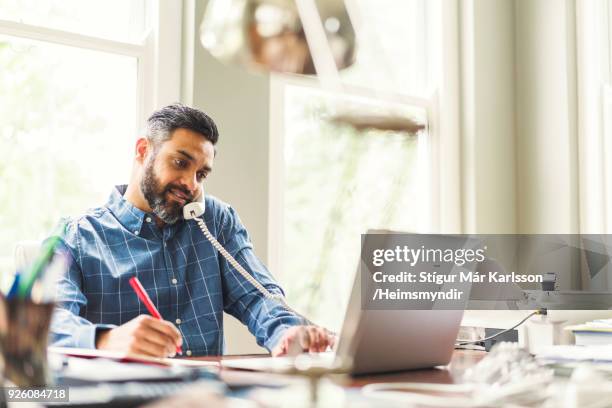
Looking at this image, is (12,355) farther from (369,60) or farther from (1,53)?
(369,60)

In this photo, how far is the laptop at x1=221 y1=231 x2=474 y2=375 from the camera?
116 centimetres

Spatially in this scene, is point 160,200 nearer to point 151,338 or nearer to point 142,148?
point 142,148

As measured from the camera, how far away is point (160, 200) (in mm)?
1933

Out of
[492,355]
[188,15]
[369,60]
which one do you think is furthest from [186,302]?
[369,60]

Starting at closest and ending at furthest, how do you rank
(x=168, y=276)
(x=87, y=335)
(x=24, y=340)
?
(x=24, y=340) < (x=87, y=335) < (x=168, y=276)

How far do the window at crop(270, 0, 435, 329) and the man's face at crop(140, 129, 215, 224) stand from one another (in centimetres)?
84

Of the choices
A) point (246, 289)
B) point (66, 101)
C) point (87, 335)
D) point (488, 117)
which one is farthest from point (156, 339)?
point (488, 117)

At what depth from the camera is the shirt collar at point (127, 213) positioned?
75.3 inches

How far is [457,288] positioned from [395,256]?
17 centimetres

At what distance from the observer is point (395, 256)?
4.03 feet

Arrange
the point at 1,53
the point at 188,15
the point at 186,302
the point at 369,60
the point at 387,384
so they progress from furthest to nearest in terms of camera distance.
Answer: the point at 369,60 < the point at 188,15 < the point at 1,53 < the point at 186,302 < the point at 387,384

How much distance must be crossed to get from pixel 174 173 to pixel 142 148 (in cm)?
15

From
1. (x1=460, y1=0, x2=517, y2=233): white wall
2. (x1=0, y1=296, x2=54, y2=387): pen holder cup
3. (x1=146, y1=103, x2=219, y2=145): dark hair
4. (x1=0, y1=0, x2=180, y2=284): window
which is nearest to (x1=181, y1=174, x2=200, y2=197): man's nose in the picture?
(x1=146, y1=103, x2=219, y2=145): dark hair

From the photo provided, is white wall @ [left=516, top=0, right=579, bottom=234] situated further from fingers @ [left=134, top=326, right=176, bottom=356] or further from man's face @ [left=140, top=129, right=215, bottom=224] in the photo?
fingers @ [left=134, top=326, right=176, bottom=356]
